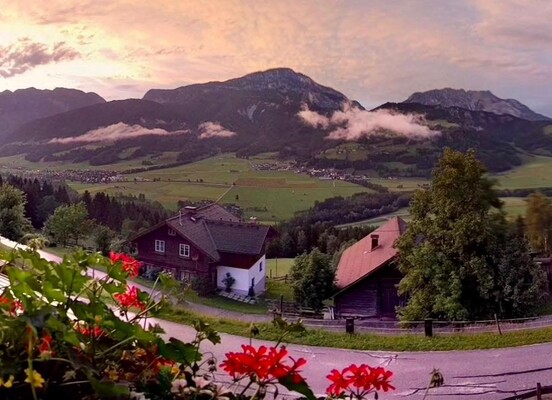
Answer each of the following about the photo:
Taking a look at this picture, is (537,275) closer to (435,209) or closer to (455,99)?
(435,209)

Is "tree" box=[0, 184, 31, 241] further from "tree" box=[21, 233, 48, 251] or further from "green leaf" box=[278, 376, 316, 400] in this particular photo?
"green leaf" box=[278, 376, 316, 400]

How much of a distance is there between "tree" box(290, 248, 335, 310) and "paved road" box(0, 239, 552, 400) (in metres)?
3.83

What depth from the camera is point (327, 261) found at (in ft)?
29.9

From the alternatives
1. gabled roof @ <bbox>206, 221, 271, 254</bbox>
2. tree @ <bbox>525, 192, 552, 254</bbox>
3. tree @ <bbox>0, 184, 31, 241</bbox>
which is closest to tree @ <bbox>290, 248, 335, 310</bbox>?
gabled roof @ <bbox>206, 221, 271, 254</bbox>

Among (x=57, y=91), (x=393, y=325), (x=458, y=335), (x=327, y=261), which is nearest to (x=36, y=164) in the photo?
(x=57, y=91)

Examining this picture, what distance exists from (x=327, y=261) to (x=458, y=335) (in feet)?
12.9

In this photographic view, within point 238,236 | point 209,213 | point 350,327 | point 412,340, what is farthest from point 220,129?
point 412,340

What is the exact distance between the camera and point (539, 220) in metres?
6.30

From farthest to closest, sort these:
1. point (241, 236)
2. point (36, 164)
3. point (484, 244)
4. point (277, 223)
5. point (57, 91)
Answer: point (57, 91) → point (36, 164) → point (277, 223) → point (241, 236) → point (484, 244)

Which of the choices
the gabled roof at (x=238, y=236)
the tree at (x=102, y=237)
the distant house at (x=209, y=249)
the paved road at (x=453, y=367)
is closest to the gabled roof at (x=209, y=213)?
the distant house at (x=209, y=249)

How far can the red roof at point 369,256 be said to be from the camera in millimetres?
Result: 8523

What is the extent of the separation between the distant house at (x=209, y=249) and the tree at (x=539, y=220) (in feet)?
14.6

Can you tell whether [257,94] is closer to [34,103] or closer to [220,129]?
[220,129]

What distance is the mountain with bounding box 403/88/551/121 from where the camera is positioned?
1389 cm
